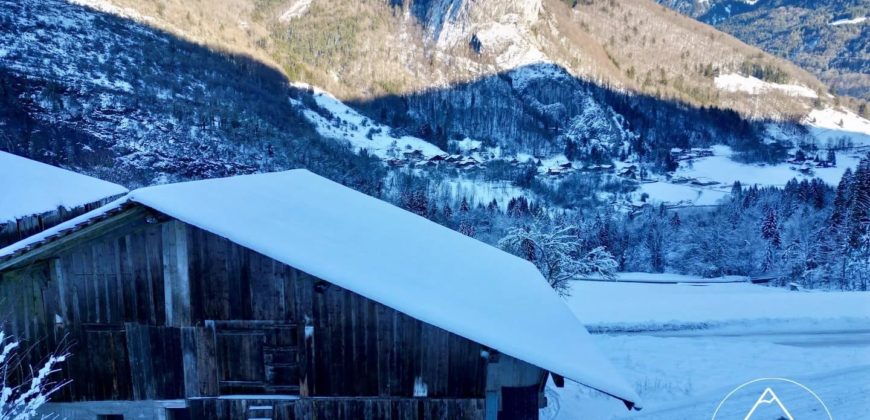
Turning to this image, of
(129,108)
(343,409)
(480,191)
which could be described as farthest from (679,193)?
(343,409)

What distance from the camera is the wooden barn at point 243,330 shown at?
7012 mm

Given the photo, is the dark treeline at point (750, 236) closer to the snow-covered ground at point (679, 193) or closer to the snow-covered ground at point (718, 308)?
the snow-covered ground at point (718, 308)

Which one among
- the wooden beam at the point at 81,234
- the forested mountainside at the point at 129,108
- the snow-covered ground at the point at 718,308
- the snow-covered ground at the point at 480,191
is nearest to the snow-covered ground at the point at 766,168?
the snow-covered ground at the point at 480,191

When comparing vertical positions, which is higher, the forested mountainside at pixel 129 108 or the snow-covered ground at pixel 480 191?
the forested mountainside at pixel 129 108

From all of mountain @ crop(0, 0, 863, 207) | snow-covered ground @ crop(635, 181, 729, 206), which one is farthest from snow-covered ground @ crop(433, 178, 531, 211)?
snow-covered ground @ crop(635, 181, 729, 206)

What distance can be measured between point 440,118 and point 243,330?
15037cm

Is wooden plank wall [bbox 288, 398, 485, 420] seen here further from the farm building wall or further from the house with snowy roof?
the house with snowy roof

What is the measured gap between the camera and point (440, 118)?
6058 inches

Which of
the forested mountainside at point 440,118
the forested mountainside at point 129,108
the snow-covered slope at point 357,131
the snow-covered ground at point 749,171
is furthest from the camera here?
the snow-covered ground at point 749,171

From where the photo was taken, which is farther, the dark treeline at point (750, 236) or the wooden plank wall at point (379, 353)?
the dark treeline at point (750, 236)

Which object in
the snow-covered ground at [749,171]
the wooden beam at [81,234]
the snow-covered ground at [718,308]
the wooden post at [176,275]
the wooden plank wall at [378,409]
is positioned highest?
the snow-covered ground at [749,171]

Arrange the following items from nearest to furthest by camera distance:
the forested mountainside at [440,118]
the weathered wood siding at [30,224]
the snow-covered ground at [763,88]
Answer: the weathered wood siding at [30,224] → the forested mountainside at [440,118] → the snow-covered ground at [763,88]

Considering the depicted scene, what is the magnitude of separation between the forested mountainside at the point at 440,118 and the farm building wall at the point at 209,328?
1879cm

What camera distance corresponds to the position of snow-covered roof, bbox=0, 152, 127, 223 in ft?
29.0
